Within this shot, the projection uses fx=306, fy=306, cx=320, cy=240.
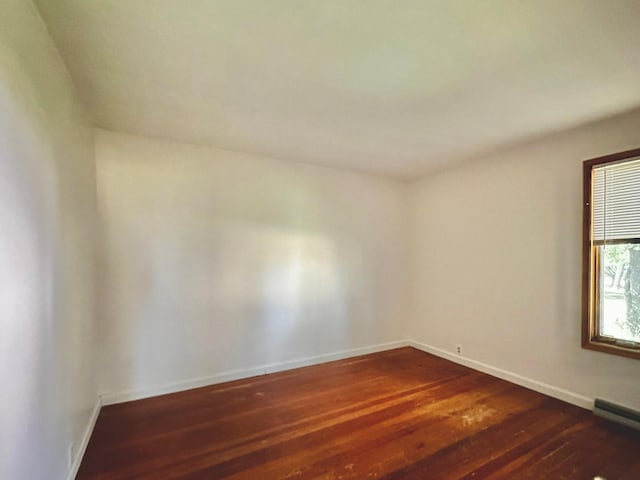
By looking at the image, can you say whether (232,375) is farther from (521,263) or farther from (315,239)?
(521,263)

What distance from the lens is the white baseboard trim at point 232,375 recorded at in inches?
111

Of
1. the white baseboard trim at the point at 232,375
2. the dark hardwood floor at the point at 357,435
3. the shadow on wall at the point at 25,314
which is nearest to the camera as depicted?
the shadow on wall at the point at 25,314

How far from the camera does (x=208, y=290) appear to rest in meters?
3.20

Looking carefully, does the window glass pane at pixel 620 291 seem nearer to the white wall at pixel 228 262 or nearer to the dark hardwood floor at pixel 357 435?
the dark hardwood floor at pixel 357 435

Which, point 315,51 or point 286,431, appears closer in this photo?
point 315,51

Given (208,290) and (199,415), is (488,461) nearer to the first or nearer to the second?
(199,415)

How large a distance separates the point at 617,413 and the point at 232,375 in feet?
11.3

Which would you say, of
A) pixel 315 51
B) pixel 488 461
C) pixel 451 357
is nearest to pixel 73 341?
pixel 315 51

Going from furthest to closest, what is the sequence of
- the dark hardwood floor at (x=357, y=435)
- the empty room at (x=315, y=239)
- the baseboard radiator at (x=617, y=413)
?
the baseboard radiator at (x=617, y=413) → the dark hardwood floor at (x=357, y=435) → the empty room at (x=315, y=239)

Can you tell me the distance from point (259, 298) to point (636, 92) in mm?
3620

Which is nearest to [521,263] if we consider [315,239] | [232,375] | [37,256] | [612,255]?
[612,255]

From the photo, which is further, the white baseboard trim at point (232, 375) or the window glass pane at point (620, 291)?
the white baseboard trim at point (232, 375)

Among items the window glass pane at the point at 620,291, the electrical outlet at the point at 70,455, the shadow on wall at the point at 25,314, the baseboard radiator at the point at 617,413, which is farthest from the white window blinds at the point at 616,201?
the electrical outlet at the point at 70,455

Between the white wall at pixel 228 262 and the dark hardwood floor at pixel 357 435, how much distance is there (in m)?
0.44
